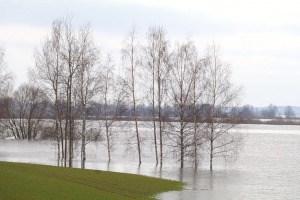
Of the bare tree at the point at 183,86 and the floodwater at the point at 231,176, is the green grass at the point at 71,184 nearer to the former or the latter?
the floodwater at the point at 231,176

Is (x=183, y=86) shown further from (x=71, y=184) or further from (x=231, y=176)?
(x=71, y=184)

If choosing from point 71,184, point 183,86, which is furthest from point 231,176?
point 71,184

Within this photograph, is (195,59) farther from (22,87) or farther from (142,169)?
(22,87)

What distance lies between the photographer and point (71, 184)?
27422mm

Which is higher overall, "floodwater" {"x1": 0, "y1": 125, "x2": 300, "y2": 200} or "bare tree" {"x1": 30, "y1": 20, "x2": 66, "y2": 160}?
"bare tree" {"x1": 30, "y1": 20, "x2": 66, "y2": 160}

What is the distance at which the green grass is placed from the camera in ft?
76.1

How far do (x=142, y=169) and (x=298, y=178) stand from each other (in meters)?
14.4

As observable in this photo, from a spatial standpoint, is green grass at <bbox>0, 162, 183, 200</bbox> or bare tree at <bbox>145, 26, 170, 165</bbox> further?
bare tree at <bbox>145, 26, 170, 165</bbox>

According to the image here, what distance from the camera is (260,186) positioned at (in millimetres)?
38719

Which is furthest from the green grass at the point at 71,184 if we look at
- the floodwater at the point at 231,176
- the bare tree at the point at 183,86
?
the bare tree at the point at 183,86

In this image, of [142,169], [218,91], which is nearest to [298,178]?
[218,91]

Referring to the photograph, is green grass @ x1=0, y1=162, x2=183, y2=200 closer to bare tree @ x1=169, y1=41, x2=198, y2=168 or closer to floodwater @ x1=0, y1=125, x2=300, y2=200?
floodwater @ x1=0, y1=125, x2=300, y2=200

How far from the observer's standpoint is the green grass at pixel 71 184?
23203 millimetres

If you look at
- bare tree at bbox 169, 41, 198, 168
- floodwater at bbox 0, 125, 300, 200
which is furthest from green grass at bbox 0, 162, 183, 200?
bare tree at bbox 169, 41, 198, 168
